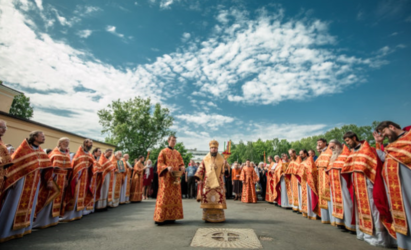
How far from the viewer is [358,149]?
4.64 metres

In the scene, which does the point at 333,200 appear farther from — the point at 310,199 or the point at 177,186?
the point at 177,186

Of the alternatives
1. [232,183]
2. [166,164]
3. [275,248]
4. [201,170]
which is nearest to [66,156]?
[166,164]

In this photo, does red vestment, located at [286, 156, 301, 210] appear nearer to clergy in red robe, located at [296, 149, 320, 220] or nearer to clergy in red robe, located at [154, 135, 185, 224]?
clergy in red robe, located at [296, 149, 320, 220]

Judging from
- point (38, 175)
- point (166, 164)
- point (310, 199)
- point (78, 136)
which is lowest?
point (310, 199)

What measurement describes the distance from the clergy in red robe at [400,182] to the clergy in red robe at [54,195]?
724cm

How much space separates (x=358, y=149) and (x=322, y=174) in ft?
4.98

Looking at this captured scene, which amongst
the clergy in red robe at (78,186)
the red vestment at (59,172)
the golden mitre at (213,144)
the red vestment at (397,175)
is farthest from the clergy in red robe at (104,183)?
the red vestment at (397,175)

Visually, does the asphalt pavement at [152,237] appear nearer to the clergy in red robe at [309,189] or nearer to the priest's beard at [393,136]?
the clergy in red robe at [309,189]

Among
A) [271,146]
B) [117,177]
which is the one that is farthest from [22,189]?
[271,146]

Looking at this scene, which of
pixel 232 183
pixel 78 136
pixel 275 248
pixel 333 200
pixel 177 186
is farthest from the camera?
pixel 78 136

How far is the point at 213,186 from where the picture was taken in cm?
580

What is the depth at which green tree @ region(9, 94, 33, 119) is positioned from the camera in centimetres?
3372

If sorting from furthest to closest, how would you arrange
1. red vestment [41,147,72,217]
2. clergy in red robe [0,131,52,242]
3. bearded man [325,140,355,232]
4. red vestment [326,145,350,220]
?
1. red vestment [41,147,72,217]
2. red vestment [326,145,350,220]
3. bearded man [325,140,355,232]
4. clergy in red robe [0,131,52,242]

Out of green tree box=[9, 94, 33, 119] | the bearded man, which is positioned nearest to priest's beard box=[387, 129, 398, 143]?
the bearded man
